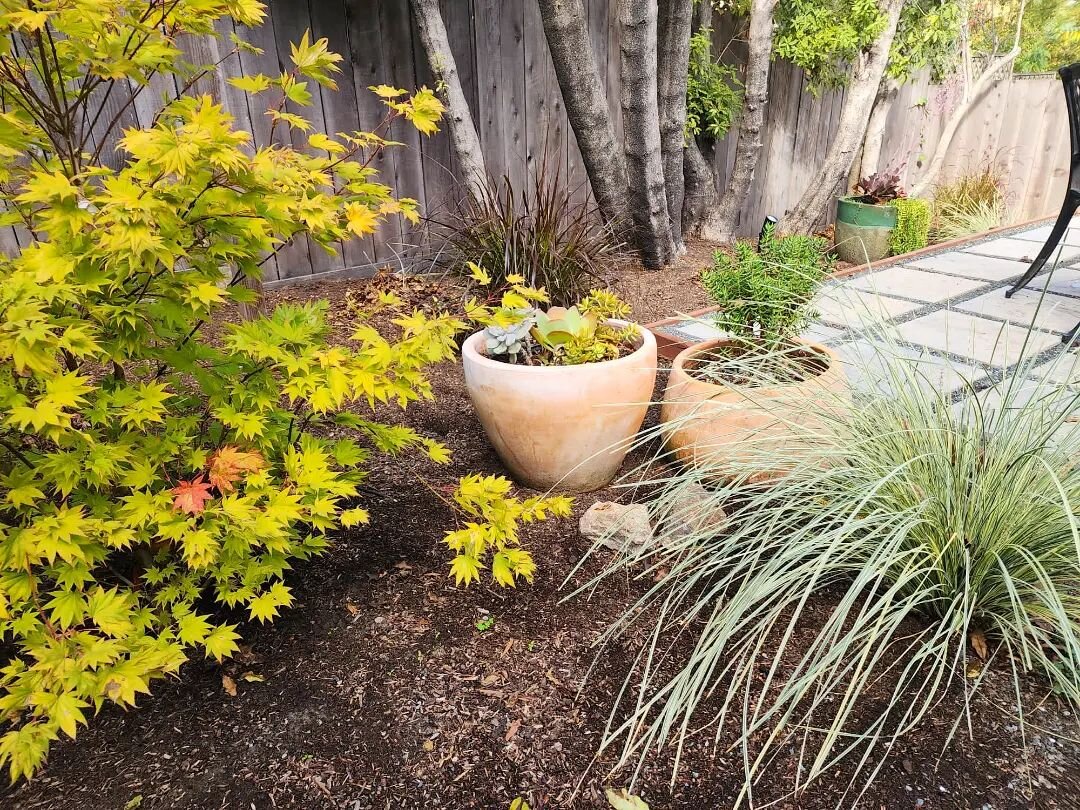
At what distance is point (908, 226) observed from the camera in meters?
4.99

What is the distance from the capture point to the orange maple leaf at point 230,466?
1.21 meters

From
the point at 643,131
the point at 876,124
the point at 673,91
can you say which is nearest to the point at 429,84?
the point at 643,131

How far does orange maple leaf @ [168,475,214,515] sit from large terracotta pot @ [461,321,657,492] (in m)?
0.88

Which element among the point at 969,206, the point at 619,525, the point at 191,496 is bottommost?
the point at 619,525

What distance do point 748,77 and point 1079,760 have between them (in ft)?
13.9

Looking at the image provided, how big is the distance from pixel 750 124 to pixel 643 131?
1.35m

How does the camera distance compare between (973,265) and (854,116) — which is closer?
(973,265)

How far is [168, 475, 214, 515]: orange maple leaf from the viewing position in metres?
1.16

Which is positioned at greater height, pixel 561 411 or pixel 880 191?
pixel 880 191

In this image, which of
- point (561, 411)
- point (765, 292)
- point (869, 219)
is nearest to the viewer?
point (561, 411)

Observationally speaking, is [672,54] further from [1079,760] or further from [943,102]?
[943,102]

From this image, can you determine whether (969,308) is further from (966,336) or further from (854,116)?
(854,116)

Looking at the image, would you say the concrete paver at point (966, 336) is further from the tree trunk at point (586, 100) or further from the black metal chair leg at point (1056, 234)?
the tree trunk at point (586, 100)

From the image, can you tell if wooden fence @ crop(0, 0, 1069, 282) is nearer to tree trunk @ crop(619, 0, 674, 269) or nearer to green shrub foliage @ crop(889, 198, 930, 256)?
tree trunk @ crop(619, 0, 674, 269)
